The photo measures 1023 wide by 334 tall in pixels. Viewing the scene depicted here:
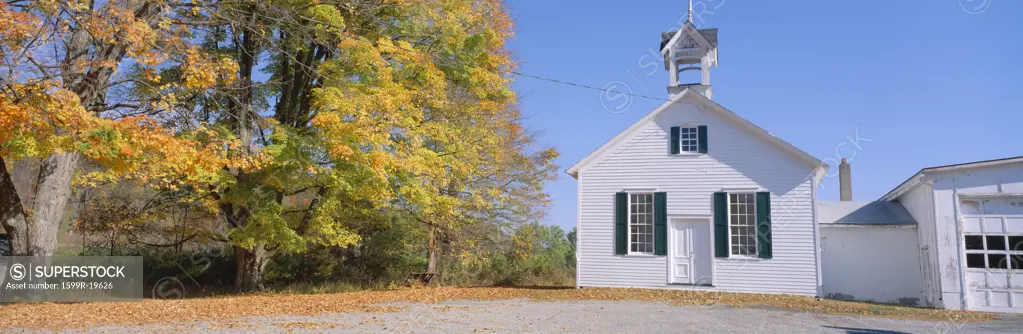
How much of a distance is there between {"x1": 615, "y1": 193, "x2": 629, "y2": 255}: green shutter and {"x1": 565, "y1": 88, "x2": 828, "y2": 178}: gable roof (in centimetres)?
132

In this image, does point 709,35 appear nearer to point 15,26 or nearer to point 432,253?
point 432,253

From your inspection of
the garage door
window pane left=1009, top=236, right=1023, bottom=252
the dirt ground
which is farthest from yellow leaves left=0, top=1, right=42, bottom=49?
window pane left=1009, top=236, right=1023, bottom=252

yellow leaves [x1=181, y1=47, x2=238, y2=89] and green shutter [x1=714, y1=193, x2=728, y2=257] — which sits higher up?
yellow leaves [x1=181, y1=47, x2=238, y2=89]

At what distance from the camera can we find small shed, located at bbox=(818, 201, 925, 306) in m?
17.1

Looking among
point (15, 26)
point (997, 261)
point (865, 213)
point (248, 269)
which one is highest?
point (15, 26)

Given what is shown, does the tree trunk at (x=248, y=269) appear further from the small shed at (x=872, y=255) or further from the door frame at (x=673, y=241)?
the small shed at (x=872, y=255)

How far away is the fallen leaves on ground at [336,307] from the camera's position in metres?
10.9

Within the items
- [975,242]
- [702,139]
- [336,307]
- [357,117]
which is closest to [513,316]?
[336,307]

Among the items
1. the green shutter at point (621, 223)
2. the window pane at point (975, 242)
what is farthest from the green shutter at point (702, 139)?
the window pane at point (975, 242)

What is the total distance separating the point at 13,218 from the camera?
13.4 metres

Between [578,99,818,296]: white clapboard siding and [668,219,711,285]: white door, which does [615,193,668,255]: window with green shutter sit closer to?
[578,99,818,296]: white clapboard siding

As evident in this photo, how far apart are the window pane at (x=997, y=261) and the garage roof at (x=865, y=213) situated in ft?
8.48

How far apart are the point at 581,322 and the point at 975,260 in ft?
31.7

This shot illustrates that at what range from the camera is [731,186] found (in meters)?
16.8
